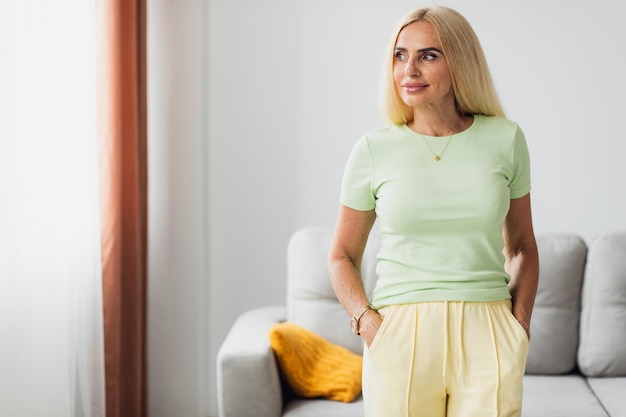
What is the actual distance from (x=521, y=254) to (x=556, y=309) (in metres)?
1.23

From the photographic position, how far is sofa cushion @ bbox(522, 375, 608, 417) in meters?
2.52

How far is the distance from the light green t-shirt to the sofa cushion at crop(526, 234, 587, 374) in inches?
51.0

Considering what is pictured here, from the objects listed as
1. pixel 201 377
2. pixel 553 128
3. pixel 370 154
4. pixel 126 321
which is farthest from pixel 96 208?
pixel 553 128

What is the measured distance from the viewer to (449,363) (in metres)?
1.56

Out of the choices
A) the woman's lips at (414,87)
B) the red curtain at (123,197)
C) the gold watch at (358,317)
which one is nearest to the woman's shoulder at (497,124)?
the woman's lips at (414,87)

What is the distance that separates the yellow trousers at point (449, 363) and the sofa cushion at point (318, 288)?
4.37ft

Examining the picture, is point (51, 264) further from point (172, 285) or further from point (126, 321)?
point (172, 285)

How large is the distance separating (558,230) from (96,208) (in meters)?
1.80

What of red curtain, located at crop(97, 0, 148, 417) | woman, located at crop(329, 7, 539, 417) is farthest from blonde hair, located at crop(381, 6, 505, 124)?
red curtain, located at crop(97, 0, 148, 417)

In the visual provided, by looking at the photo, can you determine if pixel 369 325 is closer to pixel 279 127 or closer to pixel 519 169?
pixel 519 169

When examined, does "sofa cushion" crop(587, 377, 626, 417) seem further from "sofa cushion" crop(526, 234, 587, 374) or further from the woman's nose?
the woman's nose

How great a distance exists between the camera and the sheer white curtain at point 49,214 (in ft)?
6.93

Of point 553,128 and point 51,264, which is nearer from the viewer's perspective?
point 51,264

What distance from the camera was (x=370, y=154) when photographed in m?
1.71
